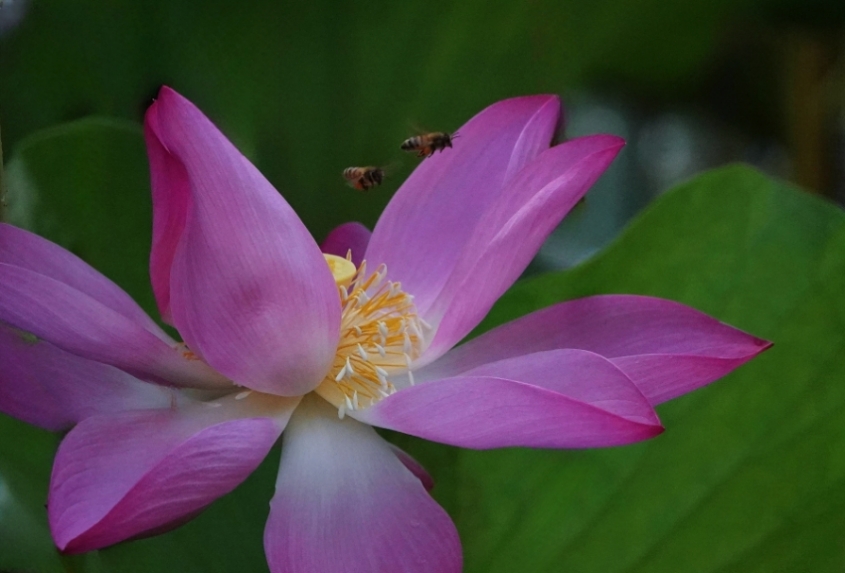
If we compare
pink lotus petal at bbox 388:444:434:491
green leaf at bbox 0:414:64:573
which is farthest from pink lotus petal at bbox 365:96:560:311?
green leaf at bbox 0:414:64:573

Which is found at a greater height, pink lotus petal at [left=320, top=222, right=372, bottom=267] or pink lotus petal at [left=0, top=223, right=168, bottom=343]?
pink lotus petal at [left=0, top=223, right=168, bottom=343]

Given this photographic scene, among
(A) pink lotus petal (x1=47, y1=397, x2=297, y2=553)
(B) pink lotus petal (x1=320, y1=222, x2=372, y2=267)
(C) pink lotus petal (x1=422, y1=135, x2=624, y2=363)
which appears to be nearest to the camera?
(A) pink lotus petal (x1=47, y1=397, x2=297, y2=553)

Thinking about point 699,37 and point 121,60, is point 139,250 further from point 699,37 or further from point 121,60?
point 699,37

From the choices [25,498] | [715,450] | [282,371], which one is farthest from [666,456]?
[25,498]

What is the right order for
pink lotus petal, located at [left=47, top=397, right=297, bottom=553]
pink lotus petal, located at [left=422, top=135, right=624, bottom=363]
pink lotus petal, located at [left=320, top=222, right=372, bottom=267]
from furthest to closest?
pink lotus petal, located at [left=320, top=222, right=372, bottom=267], pink lotus petal, located at [left=422, top=135, right=624, bottom=363], pink lotus petal, located at [left=47, top=397, right=297, bottom=553]

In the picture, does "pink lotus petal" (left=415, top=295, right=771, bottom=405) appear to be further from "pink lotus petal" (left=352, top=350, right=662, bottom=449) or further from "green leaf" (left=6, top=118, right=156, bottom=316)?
"green leaf" (left=6, top=118, right=156, bottom=316)

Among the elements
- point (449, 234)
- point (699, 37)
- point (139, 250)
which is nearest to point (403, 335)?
point (449, 234)

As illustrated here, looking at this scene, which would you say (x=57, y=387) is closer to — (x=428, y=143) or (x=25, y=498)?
(x=25, y=498)
